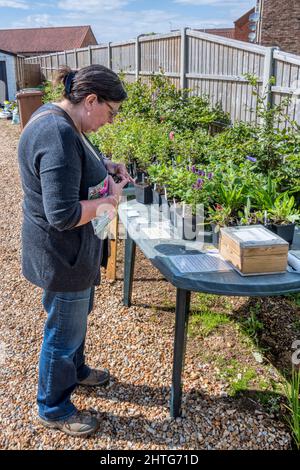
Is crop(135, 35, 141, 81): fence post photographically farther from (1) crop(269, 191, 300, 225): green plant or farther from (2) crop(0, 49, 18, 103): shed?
(2) crop(0, 49, 18, 103): shed

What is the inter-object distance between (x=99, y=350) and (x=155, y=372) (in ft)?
1.49

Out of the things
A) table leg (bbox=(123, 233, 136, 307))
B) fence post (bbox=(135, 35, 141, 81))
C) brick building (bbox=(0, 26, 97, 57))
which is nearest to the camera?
table leg (bbox=(123, 233, 136, 307))

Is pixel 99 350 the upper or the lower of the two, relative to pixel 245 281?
lower

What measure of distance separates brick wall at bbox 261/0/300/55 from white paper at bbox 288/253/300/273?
56.1ft

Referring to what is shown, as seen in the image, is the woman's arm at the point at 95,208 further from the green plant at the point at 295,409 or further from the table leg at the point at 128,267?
the table leg at the point at 128,267

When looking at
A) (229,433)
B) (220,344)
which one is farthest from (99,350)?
(229,433)

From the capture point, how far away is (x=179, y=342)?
7.62 ft

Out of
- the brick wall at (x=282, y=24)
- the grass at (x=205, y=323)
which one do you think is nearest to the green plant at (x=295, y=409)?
the grass at (x=205, y=323)

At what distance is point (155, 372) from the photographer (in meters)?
2.85

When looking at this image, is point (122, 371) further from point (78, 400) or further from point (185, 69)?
point (185, 69)

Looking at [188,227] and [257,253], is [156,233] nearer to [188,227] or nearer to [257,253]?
[188,227]

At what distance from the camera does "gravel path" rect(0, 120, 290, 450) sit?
7.64ft

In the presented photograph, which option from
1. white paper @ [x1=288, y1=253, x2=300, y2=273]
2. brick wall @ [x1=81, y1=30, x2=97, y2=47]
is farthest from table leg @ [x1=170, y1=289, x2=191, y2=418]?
brick wall @ [x1=81, y1=30, x2=97, y2=47]

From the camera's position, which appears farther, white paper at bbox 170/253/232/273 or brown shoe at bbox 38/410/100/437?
brown shoe at bbox 38/410/100/437
